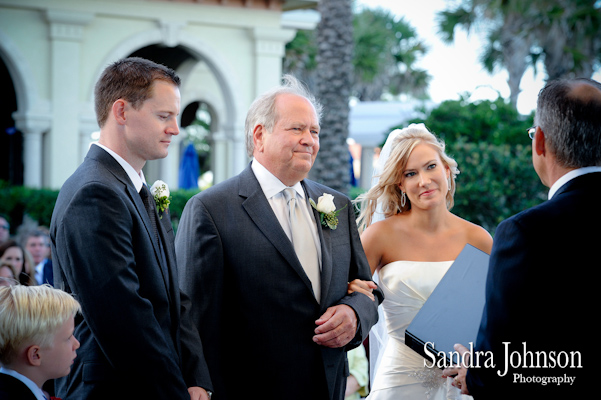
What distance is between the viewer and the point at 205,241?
10.8ft

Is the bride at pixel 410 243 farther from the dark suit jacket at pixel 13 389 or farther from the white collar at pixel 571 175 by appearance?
the dark suit jacket at pixel 13 389

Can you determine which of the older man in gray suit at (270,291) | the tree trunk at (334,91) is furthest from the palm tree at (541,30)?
the older man in gray suit at (270,291)

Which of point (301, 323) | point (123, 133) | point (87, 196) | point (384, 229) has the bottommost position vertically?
point (301, 323)

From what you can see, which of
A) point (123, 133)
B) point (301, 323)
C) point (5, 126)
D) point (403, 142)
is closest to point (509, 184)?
point (403, 142)

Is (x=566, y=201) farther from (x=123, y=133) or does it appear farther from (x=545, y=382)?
(x=123, y=133)

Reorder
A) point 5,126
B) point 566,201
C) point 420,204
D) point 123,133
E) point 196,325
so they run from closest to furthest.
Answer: point 566,201 < point 123,133 < point 196,325 < point 420,204 < point 5,126

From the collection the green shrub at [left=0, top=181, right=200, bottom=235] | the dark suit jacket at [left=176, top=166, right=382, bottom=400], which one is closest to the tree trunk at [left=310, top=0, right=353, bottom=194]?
the green shrub at [left=0, top=181, right=200, bottom=235]

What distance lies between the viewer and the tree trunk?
13680 millimetres

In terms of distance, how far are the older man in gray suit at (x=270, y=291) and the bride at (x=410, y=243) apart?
2.48ft

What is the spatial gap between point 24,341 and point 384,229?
2.46 metres

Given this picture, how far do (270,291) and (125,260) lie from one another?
926mm

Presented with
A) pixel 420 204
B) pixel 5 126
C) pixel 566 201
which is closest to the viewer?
pixel 566 201

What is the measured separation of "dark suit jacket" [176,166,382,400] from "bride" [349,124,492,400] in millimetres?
910

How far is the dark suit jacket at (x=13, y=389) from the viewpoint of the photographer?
2.58 meters
